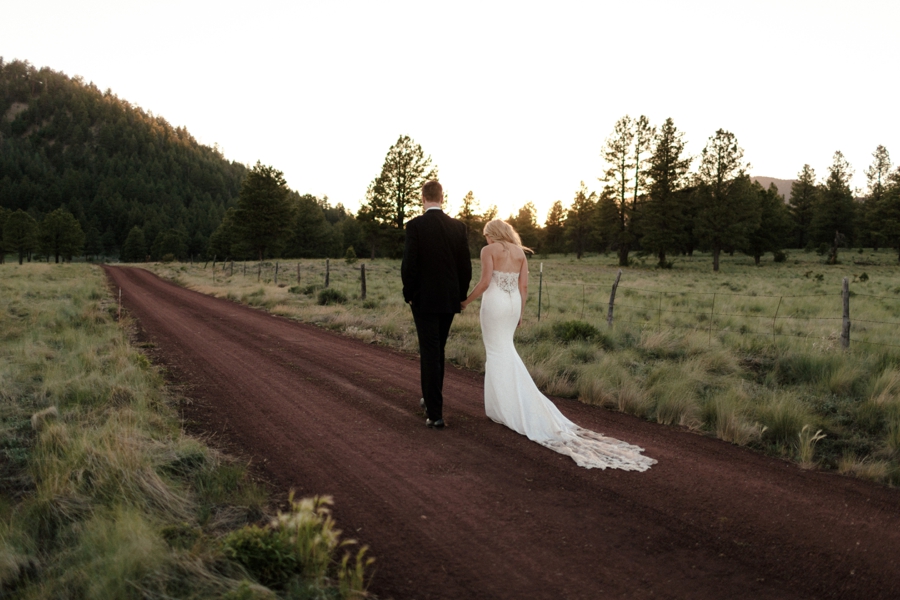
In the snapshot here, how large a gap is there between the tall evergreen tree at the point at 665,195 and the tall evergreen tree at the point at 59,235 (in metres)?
89.9

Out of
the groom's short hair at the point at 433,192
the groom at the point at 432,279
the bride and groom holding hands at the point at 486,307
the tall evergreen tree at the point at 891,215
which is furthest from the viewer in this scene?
the tall evergreen tree at the point at 891,215

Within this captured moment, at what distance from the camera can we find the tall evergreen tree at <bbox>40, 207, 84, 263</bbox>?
88.1 metres

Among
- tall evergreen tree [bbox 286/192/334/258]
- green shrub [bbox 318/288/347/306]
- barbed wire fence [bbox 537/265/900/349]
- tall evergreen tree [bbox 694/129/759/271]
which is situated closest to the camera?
barbed wire fence [bbox 537/265/900/349]

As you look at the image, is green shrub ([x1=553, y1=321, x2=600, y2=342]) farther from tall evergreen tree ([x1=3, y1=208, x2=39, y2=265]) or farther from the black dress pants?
tall evergreen tree ([x1=3, y1=208, x2=39, y2=265])

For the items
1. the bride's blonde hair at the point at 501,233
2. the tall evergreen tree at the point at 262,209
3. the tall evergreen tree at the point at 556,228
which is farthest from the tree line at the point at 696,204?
the bride's blonde hair at the point at 501,233

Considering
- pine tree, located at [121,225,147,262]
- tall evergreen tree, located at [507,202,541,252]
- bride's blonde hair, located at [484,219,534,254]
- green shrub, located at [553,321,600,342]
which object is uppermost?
tall evergreen tree, located at [507,202,541,252]

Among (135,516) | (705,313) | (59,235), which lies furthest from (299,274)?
(59,235)

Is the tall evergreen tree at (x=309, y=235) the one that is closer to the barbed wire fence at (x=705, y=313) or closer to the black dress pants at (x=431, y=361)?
the barbed wire fence at (x=705, y=313)

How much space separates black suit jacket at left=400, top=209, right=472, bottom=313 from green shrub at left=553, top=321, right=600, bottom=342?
601 cm

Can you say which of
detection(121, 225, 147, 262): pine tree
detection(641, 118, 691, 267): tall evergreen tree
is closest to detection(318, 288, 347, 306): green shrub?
detection(641, 118, 691, 267): tall evergreen tree

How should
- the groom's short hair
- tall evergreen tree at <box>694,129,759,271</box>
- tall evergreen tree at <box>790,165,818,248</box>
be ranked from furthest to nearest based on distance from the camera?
tall evergreen tree at <box>790,165,818,248</box>
tall evergreen tree at <box>694,129,759,271</box>
the groom's short hair

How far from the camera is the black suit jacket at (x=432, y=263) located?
5.93 meters

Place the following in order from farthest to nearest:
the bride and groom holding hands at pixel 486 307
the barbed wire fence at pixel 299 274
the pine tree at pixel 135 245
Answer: the pine tree at pixel 135 245 → the barbed wire fence at pixel 299 274 → the bride and groom holding hands at pixel 486 307

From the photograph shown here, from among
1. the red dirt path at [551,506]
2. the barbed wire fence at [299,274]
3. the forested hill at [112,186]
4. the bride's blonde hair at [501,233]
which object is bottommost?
the red dirt path at [551,506]
